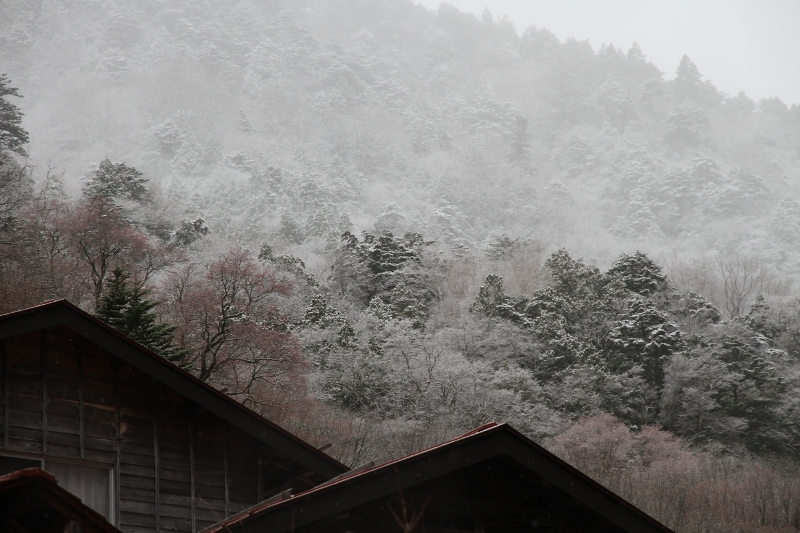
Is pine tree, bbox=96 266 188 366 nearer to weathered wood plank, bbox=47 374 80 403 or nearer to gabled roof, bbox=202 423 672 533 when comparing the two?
weathered wood plank, bbox=47 374 80 403

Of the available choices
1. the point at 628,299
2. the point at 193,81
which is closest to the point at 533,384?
the point at 628,299

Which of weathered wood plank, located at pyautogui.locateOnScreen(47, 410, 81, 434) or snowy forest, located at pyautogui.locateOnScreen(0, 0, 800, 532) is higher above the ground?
snowy forest, located at pyautogui.locateOnScreen(0, 0, 800, 532)

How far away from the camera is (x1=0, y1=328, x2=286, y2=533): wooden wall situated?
6164 millimetres

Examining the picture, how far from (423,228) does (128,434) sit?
71529 mm

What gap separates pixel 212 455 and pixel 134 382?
3.38 feet

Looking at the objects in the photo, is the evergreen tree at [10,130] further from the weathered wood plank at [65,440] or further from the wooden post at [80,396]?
the weathered wood plank at [65,440]

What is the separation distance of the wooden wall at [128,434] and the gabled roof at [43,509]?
2.01 metres

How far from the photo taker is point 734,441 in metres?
28.5

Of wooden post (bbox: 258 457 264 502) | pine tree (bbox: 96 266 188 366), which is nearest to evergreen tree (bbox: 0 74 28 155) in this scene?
pine tree (bbox: 96 266 188 366)

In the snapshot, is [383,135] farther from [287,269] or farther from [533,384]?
[533,384]

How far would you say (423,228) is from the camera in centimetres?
7769

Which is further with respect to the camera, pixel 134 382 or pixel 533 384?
pixel 533 384

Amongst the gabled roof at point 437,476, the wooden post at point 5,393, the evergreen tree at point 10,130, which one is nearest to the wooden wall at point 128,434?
the wooden post at point 5,393

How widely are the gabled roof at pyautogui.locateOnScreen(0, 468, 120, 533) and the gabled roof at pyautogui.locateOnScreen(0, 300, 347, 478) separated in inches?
87.5
